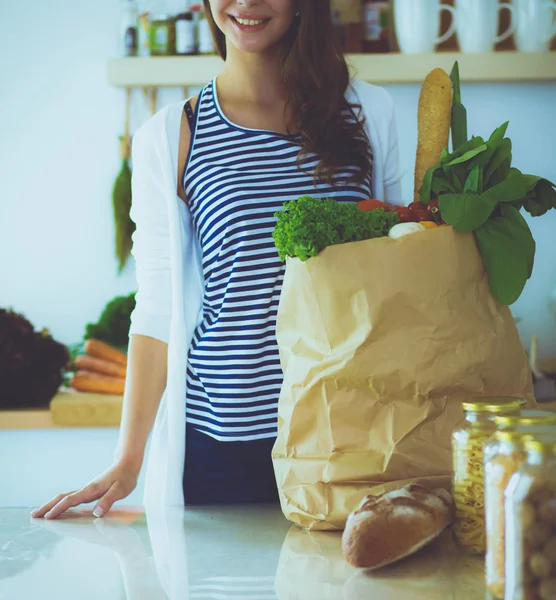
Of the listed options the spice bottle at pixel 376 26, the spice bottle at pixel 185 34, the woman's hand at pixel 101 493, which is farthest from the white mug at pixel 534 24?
the woman's hand at pixel 101 493

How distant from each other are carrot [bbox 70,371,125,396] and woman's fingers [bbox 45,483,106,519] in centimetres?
120

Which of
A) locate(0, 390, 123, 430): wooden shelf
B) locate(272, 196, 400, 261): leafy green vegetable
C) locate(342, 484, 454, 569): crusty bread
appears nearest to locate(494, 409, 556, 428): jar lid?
locate(342, 484, 454, 569): crusty bread

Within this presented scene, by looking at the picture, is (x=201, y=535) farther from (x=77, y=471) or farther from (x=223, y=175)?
(x=77, y=471)

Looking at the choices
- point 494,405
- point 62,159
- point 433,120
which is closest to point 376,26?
point 62,159

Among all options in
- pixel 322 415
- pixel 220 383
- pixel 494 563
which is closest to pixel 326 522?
pixel 322 415

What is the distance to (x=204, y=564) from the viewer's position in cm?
70

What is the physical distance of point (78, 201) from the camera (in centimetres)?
251

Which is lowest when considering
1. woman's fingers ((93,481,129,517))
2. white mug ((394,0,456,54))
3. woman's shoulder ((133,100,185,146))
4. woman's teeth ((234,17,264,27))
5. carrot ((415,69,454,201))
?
woman's fingers ((93,481,129,517))

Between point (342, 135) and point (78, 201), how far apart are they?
4.99ft

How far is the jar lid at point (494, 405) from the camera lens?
656 mm

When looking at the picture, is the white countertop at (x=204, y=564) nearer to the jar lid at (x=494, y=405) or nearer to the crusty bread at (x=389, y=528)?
the crusty bread at (x=389, y=528)

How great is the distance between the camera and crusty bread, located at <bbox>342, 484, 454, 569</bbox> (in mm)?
641

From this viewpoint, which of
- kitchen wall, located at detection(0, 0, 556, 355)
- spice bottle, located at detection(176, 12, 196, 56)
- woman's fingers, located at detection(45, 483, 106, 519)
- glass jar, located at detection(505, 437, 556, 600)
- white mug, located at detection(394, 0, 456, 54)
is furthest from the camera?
kitchen wall, located at detection(0, 0, 556, 355)

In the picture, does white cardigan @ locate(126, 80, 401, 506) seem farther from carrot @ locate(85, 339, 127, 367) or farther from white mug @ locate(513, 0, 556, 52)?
white mug @ locate(513, 0, 556, 52)
